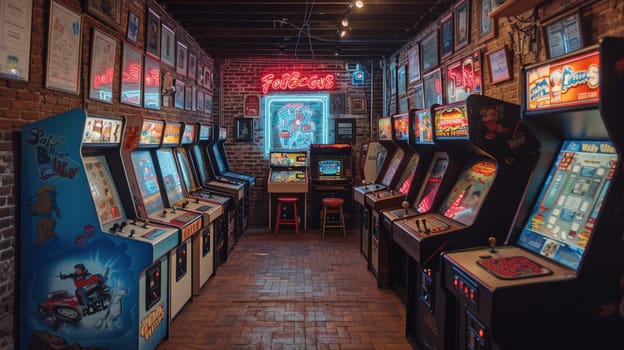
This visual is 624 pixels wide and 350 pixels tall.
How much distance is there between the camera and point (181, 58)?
601 centimetres

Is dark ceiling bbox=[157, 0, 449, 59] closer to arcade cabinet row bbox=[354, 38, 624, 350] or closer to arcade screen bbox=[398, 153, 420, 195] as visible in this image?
arcade screen bbox=[398, 153, 420, 195]

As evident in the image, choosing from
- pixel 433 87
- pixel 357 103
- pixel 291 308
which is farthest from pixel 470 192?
pixel 357 103

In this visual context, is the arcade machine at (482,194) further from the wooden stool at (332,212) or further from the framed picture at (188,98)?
the framed picture at (188,98)

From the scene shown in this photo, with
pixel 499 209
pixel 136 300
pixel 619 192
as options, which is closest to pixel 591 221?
pixel 619 192

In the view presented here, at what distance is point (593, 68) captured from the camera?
173 cm

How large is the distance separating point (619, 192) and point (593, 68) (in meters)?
0.53

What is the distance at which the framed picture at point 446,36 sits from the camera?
489 centimetres

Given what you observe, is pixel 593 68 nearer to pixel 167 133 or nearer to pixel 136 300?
pixel 136 300

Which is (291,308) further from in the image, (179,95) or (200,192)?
(179,95)

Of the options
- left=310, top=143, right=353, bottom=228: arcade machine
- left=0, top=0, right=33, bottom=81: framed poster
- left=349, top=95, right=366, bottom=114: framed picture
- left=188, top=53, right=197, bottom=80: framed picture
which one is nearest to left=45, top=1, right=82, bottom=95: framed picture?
left=0, top=0, right=33, bottom=81: framed poster

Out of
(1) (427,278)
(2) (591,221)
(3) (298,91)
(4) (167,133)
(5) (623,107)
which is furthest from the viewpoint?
(3) (298,91)

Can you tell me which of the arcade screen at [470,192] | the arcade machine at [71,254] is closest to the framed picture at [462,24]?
the arcade screen at [470,192]

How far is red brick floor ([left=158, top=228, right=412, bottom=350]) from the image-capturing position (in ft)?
11.4

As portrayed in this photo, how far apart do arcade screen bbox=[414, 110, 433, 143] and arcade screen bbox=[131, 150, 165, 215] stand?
2.51 m
